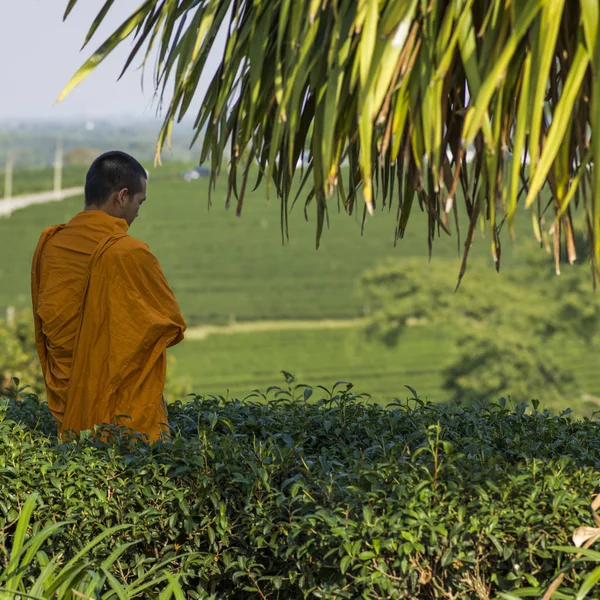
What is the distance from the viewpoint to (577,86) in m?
1.79

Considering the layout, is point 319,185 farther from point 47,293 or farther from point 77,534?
point 47,293

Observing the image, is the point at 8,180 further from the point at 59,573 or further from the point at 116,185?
the point at 59,573

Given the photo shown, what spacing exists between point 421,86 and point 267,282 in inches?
1904

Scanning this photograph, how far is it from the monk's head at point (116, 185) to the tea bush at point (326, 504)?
0.77 m

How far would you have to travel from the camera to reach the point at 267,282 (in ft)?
165

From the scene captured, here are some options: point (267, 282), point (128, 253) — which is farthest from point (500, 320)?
point (128, 253)

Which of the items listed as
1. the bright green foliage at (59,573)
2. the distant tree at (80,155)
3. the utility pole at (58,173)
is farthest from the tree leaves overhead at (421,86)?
the distant tree at (80,155)

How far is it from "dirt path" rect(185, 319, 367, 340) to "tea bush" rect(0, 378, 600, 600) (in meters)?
41.6

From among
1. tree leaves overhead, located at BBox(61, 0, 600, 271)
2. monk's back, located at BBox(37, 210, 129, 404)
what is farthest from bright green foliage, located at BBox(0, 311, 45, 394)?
tree leaves overhead, located at BBox(61, 0, 600, 271)

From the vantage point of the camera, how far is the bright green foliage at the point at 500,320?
31688mm

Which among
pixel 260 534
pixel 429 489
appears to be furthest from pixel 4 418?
pixel 429 489

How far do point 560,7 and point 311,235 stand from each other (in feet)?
184

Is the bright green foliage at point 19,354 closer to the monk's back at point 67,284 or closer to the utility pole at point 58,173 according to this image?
the monk's back at point 67,284

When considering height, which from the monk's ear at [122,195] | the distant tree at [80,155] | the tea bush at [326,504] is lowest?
the tea bush at [326,504]
